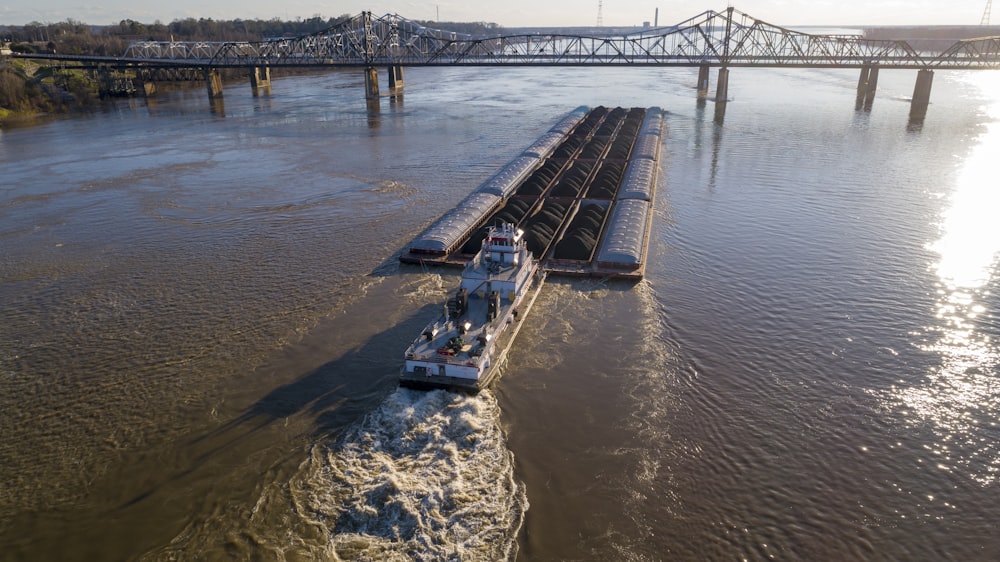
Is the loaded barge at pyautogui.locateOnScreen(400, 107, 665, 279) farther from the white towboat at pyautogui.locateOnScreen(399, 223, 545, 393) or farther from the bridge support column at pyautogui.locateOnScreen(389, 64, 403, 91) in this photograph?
the bridge support column at pyautogui.locateOnScreen(389, 64, 403, 91)

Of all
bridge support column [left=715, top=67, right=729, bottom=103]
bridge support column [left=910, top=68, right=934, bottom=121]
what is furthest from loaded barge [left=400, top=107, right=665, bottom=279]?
bridge support column [left=910, top=68, right=934, bottom=121]

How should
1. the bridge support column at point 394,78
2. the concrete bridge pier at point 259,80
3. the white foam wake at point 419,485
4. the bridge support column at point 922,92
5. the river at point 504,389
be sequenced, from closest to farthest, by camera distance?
the white foam wake at point 419,485, the river at point 504,389, the bridge support column at point 922,92, the bridge support column at point 394,78, the concrete bridge pier at point 259,80

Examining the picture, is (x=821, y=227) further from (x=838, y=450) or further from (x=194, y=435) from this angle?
(x=194, y=435)

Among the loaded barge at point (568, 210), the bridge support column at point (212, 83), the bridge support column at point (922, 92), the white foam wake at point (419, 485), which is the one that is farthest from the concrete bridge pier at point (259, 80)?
the white foam wake at point (419, 485)

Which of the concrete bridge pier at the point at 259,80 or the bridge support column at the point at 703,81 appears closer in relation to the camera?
the bridge support column at the point at 703,81

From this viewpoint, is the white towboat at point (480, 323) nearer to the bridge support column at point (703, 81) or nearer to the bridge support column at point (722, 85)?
the bridge support column at point (722, 85)

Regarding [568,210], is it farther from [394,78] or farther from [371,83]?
[394,78]
